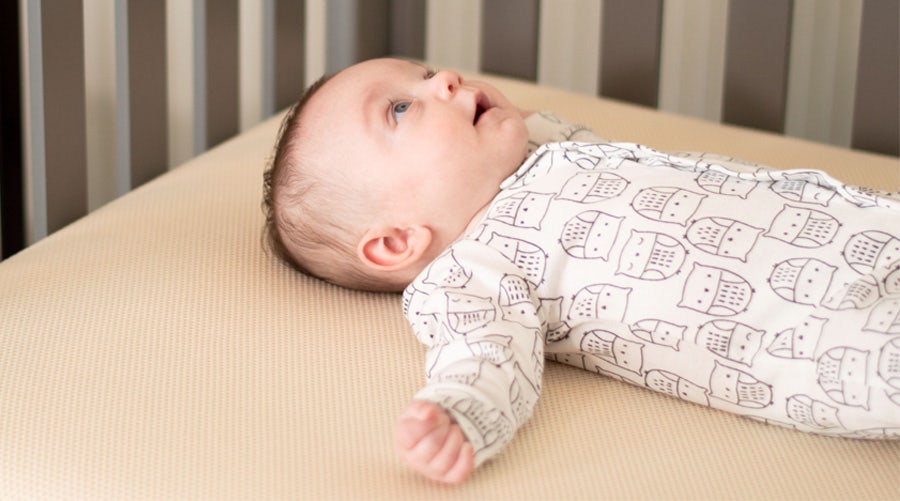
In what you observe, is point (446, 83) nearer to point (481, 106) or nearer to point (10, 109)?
point (481, 106)

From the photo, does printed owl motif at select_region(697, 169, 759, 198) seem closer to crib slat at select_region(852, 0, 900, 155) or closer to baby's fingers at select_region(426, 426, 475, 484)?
baby's fingers at select_region(426, 426, 475, 484)

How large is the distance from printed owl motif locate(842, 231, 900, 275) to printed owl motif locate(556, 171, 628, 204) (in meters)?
0.21

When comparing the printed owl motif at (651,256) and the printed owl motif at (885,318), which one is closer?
the printed owl motif at (885,318)

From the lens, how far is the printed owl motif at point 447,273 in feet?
3.37

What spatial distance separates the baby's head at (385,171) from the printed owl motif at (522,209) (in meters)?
0.04

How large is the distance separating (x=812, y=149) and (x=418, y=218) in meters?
0.58

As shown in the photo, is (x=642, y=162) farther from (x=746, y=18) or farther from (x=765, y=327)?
(x=746, y=18)

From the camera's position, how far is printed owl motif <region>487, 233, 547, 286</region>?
1.04 m

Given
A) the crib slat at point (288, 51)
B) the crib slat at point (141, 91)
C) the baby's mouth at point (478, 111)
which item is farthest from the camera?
the crib slat at point (288, 51)

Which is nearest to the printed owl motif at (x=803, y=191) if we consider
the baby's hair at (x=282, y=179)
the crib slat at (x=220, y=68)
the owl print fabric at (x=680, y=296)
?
the owl print fabric at (x=680, y=296)

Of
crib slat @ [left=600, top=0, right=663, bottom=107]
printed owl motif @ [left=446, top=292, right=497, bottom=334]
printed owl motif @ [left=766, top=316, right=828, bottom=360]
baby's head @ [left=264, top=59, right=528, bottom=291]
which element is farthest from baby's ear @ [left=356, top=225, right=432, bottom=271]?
crib slat @ [left=600, top=0, right=663, bottom=107]

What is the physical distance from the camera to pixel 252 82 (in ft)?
6.51

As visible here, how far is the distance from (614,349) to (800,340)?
0.16 metres

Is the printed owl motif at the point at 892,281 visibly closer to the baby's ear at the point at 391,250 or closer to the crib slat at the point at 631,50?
the baby's ear at the point at 391,250
